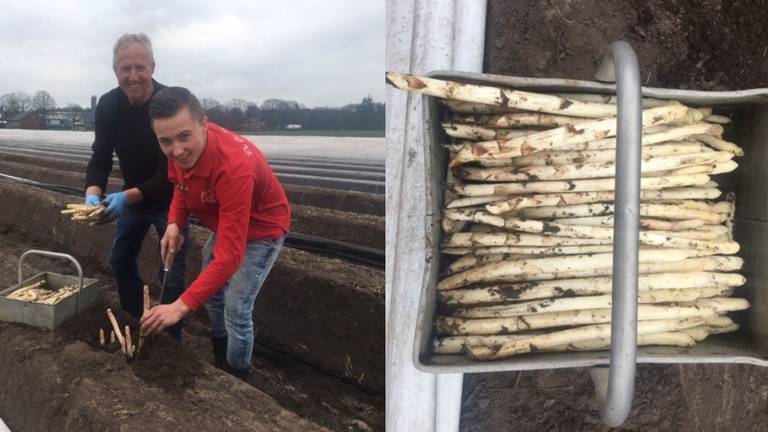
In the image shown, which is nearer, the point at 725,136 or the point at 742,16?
the point at 725,136

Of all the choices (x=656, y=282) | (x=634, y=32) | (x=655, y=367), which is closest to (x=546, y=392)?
(x=655, y=367)

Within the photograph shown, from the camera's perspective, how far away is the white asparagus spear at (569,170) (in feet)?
2.58

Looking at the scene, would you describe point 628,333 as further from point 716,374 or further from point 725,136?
point 716,374

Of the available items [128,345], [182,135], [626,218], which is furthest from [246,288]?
[626,218]

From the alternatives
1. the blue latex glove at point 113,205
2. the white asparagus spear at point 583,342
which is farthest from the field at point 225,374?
the white asparagus spear at point 583,342

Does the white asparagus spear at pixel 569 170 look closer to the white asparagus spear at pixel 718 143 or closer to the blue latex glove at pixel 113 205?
the white asparagus spear at pixel 718 143

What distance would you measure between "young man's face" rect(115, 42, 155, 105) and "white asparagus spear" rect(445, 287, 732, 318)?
2.65m

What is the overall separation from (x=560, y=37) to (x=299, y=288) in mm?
3083

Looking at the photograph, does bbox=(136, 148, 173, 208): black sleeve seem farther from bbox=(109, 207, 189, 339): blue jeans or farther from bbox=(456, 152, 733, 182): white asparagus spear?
bbox=(456, 152, 733, 182): white asparagus spear

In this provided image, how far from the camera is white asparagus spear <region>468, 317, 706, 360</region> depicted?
801 mm

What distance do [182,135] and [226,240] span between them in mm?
462

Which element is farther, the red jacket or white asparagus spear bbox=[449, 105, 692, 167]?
the red jacket

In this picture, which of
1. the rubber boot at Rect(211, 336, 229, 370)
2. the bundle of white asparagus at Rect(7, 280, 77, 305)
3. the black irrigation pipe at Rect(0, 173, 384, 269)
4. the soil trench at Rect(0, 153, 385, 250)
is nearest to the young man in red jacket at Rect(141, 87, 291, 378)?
the rubber boot at Rect(211, 336, 229, 370)

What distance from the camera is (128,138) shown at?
3234 mm
